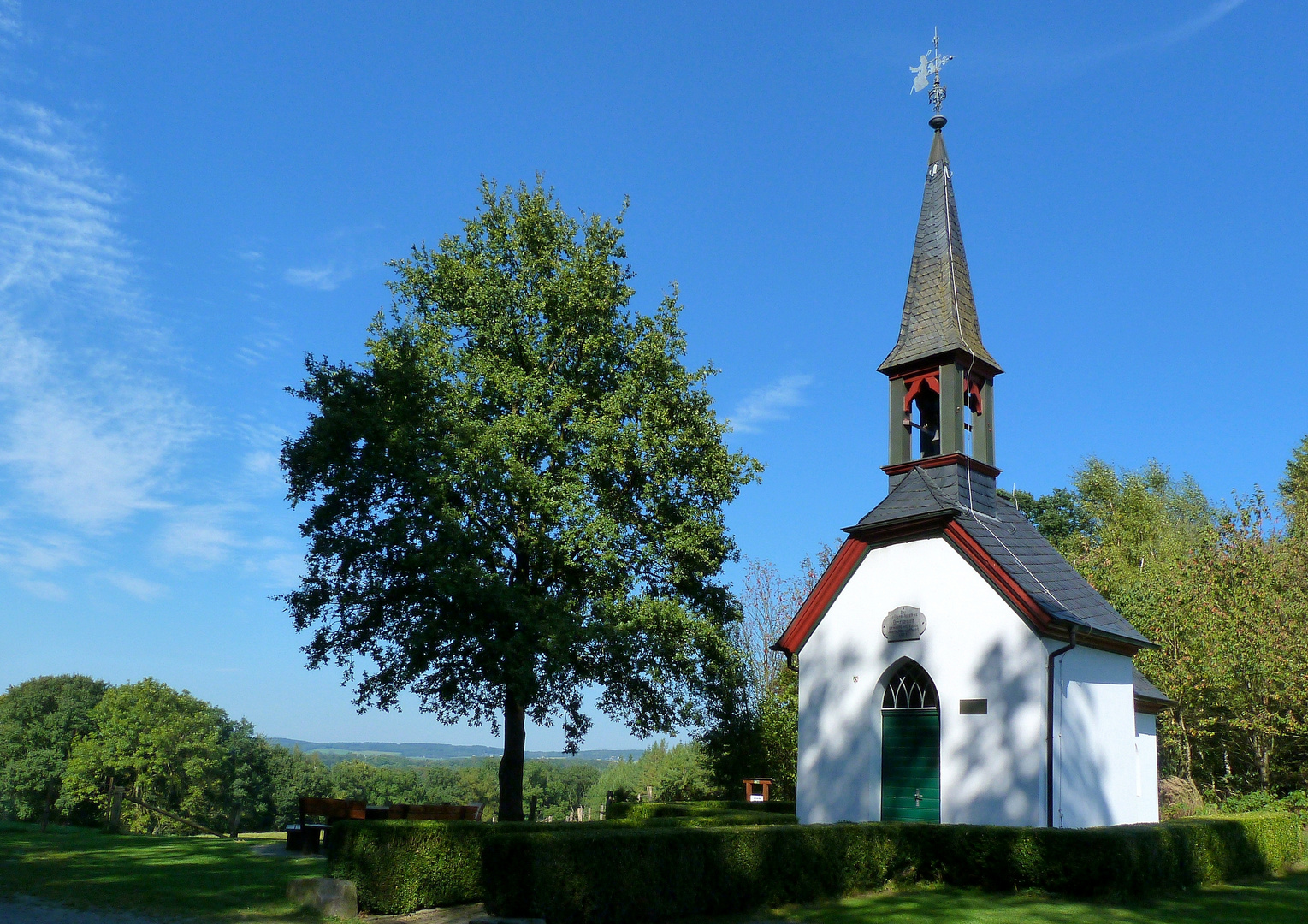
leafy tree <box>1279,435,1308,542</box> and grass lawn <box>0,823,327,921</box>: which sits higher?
leafy tree <box>1279,435,1308,542</box>

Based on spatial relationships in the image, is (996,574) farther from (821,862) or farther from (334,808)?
(334,808)

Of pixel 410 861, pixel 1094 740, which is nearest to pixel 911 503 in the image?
pixel 1094 740

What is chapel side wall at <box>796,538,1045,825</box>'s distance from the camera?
1506 cm

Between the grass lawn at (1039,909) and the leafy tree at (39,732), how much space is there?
181ft

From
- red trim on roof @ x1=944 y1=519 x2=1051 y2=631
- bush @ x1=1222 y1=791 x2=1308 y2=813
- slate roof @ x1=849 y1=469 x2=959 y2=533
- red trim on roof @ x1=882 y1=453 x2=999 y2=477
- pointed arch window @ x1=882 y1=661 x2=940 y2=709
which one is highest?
red trim on roof @ x1=882 y1=453 x2=999 y2=477

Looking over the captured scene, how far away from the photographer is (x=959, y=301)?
65.9ft

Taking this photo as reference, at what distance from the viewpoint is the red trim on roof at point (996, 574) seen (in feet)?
49.3

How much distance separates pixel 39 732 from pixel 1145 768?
62.8m

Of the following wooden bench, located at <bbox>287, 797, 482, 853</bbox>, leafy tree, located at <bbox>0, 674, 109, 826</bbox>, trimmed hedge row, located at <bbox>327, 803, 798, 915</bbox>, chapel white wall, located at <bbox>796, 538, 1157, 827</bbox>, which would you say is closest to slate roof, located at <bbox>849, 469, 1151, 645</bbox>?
chapel white wall, located at <bbox>796, 538, 1157, 827</bbox>

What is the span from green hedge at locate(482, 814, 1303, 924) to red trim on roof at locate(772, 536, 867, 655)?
5.27 m

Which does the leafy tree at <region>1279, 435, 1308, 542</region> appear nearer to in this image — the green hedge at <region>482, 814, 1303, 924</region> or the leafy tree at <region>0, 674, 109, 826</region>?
the green hedge at <region>482, 814, 1303, 924</region>

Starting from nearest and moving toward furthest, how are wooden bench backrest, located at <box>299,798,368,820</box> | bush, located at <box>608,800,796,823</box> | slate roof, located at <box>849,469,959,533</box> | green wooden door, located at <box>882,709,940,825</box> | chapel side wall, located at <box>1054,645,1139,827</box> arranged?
chapel side wall, located at <box>1054,645,1139,827</box>
wooden bench backrest, located at <box>299,798,368,820</box>
green wooden door, located at <box>882,709,940,825</box>
slate roof, located at <box>849,469,959,533</box>
bush, located at <box>608,800,796,823</box>

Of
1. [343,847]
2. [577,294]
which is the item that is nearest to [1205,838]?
[343,847]

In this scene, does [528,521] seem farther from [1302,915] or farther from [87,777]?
[87,777]
